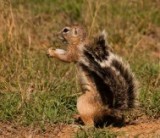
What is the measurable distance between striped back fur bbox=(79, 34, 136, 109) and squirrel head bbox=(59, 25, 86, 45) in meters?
0.63

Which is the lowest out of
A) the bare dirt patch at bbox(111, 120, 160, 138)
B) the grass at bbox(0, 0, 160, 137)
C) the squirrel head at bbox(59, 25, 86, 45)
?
the bare dirt patch at bbox(111, 120, 160, 138)

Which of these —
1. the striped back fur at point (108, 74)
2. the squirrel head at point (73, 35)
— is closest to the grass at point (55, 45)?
the striped back fur at point (108, 74)

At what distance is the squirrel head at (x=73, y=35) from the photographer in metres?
7.36

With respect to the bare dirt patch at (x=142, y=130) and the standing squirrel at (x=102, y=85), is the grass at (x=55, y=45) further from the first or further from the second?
the standing squirrel at (x=102, y=85)

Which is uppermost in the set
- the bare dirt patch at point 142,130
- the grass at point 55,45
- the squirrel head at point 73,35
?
the squirrel head at point 73,35

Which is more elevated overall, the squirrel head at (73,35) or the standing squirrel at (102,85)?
the squirrel head at (73,35)

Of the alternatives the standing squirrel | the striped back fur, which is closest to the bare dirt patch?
the standing squirrel

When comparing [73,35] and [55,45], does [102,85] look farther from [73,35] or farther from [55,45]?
Result: [55,45]

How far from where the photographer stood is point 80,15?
11.0 m

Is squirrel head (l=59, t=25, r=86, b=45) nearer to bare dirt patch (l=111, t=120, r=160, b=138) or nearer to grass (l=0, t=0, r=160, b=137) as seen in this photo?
grass (l=0, t=0, r=160, b=137)

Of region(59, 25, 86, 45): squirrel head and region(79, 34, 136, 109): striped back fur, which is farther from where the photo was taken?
region(59, 25, 86, 45): squirrel head

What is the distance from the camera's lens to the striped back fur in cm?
649

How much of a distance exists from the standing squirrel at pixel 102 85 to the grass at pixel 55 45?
30 centimetres

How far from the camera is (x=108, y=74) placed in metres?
6.51
